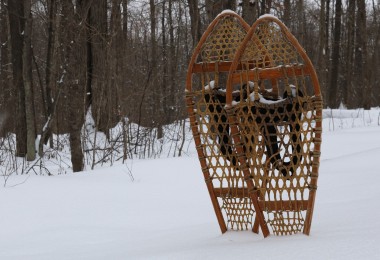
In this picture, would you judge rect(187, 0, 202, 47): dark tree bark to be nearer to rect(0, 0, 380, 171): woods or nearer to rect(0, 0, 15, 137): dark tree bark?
rect(0, 0, 380, 171): woods

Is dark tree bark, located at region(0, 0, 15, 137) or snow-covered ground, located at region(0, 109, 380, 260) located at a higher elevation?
dark tree bark, located at region(0, 0, 15, 137)

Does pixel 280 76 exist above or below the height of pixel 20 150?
above

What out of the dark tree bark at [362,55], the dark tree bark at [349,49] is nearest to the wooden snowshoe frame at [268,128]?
the dark tree bark at [362,55]

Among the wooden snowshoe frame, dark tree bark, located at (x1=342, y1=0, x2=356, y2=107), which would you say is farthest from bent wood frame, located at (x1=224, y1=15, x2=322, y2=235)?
dark tree bark, located at (x1=342, y1=0, x2=356, y2=107)

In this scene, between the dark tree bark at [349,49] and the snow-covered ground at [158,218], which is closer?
the snow-covered ground at [158,218]

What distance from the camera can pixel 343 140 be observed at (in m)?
7.45

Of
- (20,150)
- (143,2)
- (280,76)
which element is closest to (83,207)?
(280,76)

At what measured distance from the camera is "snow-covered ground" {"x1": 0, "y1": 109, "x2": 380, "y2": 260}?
1.79m

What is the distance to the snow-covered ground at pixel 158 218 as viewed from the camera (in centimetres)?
179

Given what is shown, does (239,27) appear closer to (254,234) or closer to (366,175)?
(254,234)

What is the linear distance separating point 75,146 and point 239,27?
4.55 m

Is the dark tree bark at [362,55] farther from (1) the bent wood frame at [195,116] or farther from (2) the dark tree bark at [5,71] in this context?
(1) the bent wood frame at [195,116]

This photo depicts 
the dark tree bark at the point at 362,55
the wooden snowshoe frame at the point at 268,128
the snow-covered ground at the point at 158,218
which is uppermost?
the dark tree bark at the point at 362,55

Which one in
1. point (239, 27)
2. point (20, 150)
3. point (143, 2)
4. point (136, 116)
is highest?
point (143, 2)
